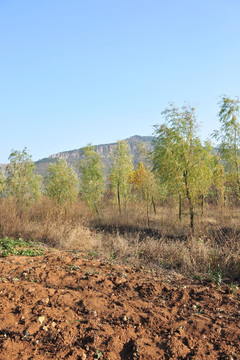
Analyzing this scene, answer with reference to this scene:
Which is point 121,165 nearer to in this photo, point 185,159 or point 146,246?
point 185,159

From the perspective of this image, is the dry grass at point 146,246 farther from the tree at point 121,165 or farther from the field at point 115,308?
the tree at point 121,165

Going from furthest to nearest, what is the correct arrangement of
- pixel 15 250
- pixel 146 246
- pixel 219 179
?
pixel 219 179 → pixel 146 246 → pixel 15 250

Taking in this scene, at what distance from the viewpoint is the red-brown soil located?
2713mm

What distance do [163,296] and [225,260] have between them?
2.39 m

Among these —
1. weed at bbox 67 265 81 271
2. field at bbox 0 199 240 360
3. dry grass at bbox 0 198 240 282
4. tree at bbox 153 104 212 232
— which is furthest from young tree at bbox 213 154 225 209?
weed at bbox 67 265 81 271

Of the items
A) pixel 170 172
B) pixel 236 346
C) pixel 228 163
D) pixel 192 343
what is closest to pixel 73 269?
pixel 192 343

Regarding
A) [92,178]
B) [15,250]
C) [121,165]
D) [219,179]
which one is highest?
[121,165]

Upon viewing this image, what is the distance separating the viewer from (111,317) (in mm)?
3285

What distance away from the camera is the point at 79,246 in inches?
312

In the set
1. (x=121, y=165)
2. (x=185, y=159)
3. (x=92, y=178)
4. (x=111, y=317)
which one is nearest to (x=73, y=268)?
(x=111, y=317)

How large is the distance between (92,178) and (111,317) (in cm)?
1605

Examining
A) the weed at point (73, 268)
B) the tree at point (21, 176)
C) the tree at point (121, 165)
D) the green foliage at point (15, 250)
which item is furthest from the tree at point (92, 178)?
the weed at point (73, 268)

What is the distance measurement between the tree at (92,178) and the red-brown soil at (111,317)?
14.1m

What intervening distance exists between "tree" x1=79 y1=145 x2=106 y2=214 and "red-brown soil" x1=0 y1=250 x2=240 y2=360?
46.2 ft
